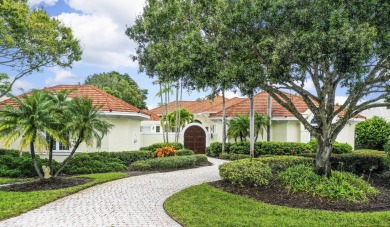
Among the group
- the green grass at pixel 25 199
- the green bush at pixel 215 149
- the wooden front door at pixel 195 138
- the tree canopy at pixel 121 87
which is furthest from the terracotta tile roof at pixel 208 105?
the green grass at pixel 25 199

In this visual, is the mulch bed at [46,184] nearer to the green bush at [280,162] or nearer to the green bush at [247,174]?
the green bush at [247,174]

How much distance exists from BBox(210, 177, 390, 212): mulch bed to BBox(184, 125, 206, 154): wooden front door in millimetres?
17732

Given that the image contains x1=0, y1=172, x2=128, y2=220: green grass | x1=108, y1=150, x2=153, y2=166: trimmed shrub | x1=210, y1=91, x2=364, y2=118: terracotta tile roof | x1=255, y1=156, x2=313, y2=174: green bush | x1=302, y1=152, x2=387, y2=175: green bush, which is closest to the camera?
x1=0, y1=172, x2=128, y2=220: green grass

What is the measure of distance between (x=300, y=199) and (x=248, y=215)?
2.60 m

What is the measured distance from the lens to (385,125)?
107 ft

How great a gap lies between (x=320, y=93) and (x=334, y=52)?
4478 mm

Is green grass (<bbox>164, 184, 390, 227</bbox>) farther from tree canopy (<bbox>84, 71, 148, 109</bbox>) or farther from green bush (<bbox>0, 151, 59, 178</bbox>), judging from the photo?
tree canopy (<bbox>84, 71, 148, 109</bbox>)

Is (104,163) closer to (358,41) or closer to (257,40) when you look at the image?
(257,40)

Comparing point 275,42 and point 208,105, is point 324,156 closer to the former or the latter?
point 275,42

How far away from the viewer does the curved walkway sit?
9.26 meters

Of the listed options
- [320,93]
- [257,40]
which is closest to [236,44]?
[257,40]

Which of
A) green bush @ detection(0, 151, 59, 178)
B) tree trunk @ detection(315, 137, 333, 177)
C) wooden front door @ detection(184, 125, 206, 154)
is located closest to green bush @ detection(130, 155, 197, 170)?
green bush @ detection(0, 151, 59, 178)

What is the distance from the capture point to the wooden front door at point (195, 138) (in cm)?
3161

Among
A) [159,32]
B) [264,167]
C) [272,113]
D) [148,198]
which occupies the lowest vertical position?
[148,198]
